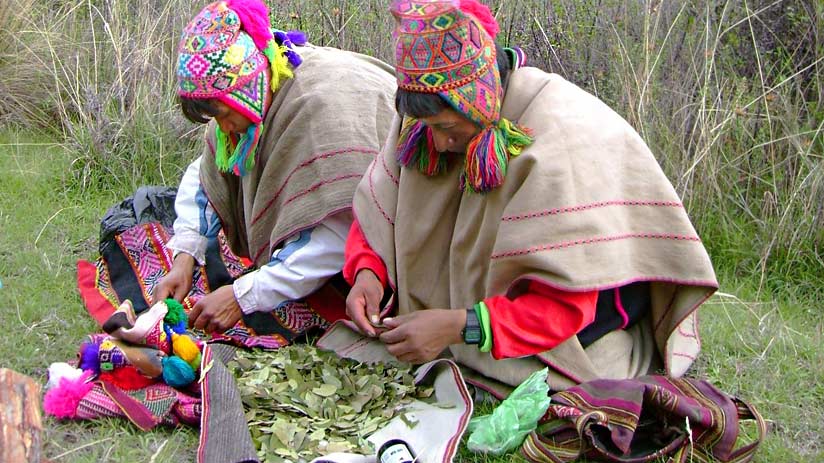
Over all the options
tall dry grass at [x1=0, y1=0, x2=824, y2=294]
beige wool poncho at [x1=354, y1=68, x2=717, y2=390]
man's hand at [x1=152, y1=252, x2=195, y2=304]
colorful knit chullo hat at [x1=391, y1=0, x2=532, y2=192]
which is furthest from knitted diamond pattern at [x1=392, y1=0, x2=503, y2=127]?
tall dry grass at [x1=0, y1=0, x2=824, y2=294]

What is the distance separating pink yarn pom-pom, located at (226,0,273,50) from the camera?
11.5ft

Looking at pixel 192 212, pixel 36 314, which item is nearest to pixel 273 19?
pixel 192 212

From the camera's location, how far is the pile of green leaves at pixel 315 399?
3004 mm

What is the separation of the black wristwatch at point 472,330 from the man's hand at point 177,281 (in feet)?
4.84

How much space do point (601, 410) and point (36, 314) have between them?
236 cm

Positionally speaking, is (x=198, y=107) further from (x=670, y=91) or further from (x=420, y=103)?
(x=670, y=91)

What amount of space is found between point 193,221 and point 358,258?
98 centimetres

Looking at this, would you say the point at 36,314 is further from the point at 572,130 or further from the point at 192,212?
the point at 572,130

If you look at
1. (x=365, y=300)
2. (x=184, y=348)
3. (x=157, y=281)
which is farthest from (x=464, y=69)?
(x=157, y=281)

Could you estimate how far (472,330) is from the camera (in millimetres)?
3025

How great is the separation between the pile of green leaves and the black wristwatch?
341 millimetres

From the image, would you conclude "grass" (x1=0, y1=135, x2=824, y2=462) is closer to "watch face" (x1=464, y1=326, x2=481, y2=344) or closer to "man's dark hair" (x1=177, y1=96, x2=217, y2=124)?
"watch face" (x1=464, y1=326, x2=481, y2=344)

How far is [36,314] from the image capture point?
158 inches

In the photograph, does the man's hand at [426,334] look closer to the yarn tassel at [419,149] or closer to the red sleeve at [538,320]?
the red sleeve at [538,320]
